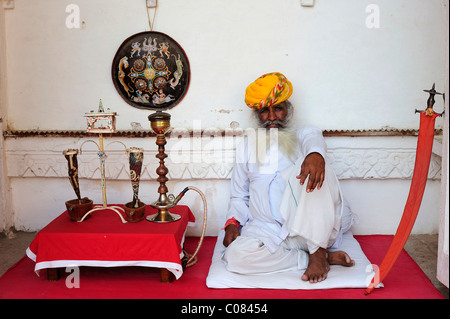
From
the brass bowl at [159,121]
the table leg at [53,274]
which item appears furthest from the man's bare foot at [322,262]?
the table leg at [53,274]

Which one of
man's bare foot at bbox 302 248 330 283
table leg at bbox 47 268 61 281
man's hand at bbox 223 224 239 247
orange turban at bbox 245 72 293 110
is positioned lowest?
table leg at bbox 47 268 61 281

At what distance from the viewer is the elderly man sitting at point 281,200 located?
2506 millimetres

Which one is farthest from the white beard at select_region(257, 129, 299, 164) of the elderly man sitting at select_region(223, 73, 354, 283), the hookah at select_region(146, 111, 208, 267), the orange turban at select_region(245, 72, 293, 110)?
the hookah at select_region(146, 111, 208, 267)

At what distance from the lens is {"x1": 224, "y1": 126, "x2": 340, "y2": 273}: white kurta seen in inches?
99.7

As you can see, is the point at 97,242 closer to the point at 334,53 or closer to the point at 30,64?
the point at 30,64

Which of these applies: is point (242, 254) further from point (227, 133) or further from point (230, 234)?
point (227, 133)

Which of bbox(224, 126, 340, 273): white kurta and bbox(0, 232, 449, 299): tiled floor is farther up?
bbox(224, 126, 340, 273): white kurta

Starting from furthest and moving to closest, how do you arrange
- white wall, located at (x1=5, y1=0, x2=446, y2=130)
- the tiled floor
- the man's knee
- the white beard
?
white wall, located at (x1=5, y1=0, x2=446, y2=130) → the white beard → the tiled floor → the man's knee

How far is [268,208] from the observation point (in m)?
2.84

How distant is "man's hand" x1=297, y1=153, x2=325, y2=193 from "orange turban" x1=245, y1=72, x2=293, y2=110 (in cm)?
67

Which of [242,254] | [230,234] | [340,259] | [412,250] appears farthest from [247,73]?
[412,250]

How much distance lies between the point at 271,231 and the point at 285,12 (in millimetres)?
1775

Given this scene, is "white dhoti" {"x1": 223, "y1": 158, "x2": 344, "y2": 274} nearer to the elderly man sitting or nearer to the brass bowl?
the elderly man sitting

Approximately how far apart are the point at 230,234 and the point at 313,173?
787mm
